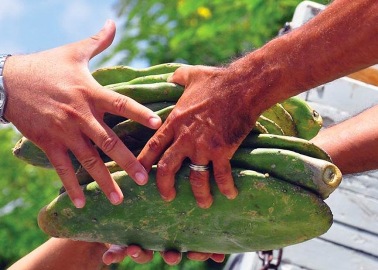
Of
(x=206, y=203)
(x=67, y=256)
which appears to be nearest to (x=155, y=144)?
(x=206, y=203)

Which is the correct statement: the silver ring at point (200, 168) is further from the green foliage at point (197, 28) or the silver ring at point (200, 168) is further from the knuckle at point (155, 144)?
the green foliage at point (197, 28)

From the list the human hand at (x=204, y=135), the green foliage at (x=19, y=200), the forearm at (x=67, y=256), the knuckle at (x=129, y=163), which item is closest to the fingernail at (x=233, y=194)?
the human hand at (x=204, y=135)

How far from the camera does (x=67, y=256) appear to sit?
363 centimetres

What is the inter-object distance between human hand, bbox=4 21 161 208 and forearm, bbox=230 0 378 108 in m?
0.35

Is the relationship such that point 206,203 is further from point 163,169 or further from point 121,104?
point 121,104

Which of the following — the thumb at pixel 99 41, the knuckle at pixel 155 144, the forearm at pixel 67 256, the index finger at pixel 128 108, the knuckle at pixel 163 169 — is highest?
the thumb at pixel 99 41

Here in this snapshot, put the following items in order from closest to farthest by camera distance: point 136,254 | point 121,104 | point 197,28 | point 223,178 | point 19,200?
point 223,178 < point 121,104 < point 136,254 < point 197,28 < point 19,200

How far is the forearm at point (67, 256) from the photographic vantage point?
3.63 m

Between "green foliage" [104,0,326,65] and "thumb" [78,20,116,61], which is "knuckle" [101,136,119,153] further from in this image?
"green foliage" [104,0,326,65]

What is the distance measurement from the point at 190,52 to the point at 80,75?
4.42 m

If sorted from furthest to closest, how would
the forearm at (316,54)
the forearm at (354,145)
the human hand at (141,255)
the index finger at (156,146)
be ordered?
the forearm at (354,145) < the human hand at (141,255) < the index finger at (156,146) < the forearm at (316,54)

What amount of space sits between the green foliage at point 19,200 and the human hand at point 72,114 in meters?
4.61

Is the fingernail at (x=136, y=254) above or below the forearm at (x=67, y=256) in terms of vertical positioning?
above

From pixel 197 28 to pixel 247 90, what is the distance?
14.2 feet
